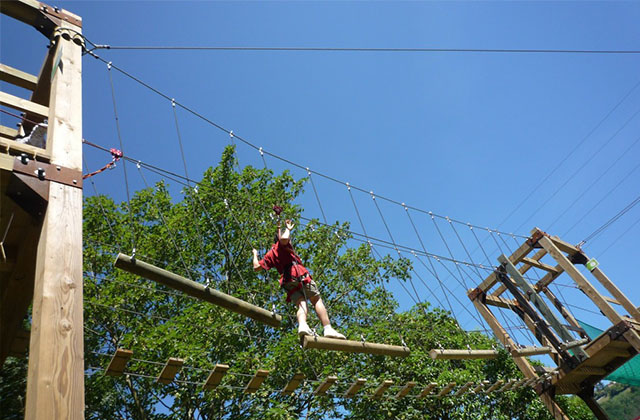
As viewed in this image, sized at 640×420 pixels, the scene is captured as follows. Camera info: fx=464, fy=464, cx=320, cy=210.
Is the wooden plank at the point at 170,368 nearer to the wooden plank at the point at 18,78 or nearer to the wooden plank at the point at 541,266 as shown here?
the wooden plank at the point at 18,78

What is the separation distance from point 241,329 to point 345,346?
4.99m

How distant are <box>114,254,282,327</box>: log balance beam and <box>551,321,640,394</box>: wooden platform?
14.5 ft

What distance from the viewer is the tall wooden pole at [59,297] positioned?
1.89m

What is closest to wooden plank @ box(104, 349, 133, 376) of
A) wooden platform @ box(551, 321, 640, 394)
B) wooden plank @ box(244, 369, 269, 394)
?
wooden plank @ box(244, 369, 269, 394)

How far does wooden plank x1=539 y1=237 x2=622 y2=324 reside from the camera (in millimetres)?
5854

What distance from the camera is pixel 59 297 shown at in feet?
6.93

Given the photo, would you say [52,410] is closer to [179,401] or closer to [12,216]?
[12,216]

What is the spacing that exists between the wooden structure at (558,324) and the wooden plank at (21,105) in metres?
5.65

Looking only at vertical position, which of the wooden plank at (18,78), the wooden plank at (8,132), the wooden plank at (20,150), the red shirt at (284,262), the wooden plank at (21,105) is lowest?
the wooden plank at (20,150)

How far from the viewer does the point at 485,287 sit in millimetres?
7109

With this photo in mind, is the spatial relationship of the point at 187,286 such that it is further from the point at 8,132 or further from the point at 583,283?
the point at 583,283

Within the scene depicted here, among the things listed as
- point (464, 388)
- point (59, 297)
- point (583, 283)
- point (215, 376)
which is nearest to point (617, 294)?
point (583, 283)

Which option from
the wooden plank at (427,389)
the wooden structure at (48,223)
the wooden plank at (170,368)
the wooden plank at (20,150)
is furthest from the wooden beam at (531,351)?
the wooden plank at (20,150)

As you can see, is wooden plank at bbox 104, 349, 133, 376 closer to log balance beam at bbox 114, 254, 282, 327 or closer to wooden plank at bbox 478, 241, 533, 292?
log balance beam at bbox 114, 254, 282, 327
